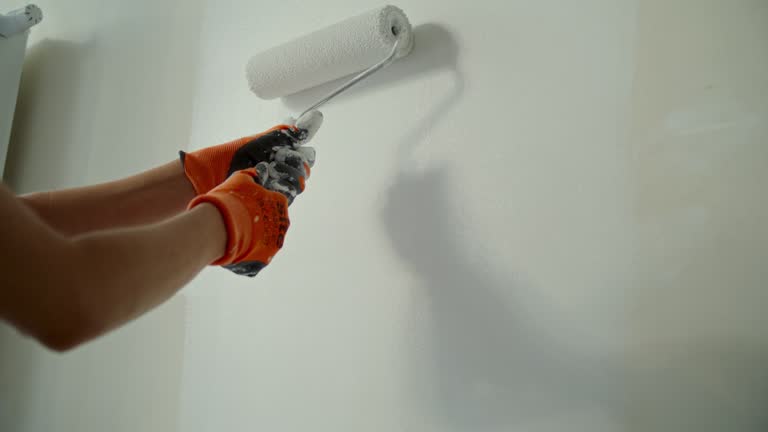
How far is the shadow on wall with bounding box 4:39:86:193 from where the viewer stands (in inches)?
55.2

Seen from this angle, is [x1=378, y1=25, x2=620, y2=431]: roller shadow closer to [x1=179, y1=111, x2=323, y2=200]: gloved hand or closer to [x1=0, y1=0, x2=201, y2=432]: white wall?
[x1=179, y1=111, x2=323, y2=200]: gloved hand

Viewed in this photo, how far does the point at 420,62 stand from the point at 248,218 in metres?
0.46

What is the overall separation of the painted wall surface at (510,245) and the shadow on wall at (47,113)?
0.61 metres

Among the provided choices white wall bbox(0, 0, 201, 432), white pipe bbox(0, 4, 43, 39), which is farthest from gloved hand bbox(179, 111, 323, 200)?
white pipe bbox(0, 4, 43, 39)

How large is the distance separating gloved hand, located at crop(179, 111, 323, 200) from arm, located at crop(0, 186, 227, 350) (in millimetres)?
308

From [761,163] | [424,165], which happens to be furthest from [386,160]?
[761,163]

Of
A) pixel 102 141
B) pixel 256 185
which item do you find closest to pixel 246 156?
pixel 256 185

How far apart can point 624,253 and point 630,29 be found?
13.0 inches

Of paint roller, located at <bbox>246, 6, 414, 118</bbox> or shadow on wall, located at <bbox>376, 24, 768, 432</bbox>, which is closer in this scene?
shadow on wall, located at <bbox>376, 24, 768, 432</bbox>

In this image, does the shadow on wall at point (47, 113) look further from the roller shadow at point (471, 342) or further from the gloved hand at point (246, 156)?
the roller shadow at point (471, 342)

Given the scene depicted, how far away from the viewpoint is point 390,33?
811 millimetres

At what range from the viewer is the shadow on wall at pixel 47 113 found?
1.40m

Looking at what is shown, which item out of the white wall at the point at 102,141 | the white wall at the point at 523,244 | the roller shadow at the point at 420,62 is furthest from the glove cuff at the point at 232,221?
the white wall at the point at 102,141

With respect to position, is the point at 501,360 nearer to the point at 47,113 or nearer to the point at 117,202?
the point at 117,202
